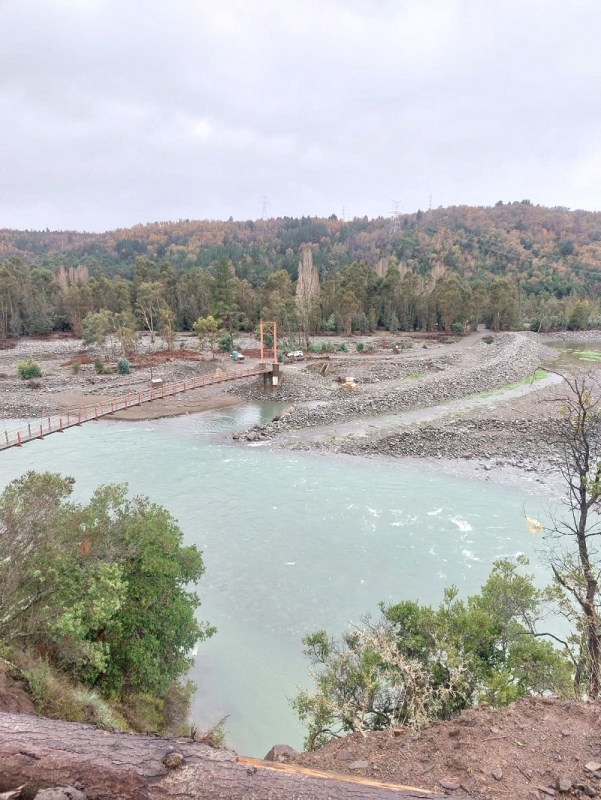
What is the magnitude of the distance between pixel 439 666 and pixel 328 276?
6041cm

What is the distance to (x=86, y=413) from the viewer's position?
19.9 metres

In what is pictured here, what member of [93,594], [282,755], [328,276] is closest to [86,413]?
[93,594]

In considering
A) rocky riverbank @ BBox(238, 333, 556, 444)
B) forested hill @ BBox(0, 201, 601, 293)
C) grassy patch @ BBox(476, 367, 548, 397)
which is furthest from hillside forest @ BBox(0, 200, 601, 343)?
grassy patch @ BBox(476, 367, 548, 397)

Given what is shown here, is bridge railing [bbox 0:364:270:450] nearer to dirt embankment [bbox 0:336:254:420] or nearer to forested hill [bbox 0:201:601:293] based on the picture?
dirt embankment [bbox 0:336:254:420]

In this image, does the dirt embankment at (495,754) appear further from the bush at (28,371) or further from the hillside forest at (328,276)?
the hillside forest at (328,276)

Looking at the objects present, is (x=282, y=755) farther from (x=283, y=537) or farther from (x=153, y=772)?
(x=283, y=537)

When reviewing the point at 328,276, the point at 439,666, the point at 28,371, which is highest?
the point at 328,276

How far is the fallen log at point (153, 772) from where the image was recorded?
9.96ft

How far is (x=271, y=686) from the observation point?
7934mm

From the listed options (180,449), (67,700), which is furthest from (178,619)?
(180,449)

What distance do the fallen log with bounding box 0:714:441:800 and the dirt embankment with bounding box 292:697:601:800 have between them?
58 centimetres

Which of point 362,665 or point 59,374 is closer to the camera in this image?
point 362,665

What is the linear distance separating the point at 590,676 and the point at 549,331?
193ft

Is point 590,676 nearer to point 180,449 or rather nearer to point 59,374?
point 180,449
